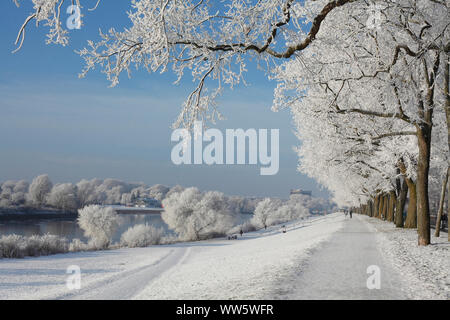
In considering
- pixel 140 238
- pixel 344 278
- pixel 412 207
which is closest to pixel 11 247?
pixel 140 238

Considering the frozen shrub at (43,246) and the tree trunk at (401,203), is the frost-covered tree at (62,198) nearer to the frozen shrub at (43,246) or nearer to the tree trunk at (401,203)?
the frozen shrub at (43,246)

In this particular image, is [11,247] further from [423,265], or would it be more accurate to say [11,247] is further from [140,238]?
[423,265]

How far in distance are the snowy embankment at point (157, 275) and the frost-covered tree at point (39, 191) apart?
60855 millimetres

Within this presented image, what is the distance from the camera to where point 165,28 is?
290 inches

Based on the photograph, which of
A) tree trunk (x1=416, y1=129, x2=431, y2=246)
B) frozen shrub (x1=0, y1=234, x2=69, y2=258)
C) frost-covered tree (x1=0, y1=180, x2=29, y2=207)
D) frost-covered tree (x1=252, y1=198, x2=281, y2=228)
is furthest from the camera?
frost-covered tree (x1=252, y1=198, x2=281, y2=228)

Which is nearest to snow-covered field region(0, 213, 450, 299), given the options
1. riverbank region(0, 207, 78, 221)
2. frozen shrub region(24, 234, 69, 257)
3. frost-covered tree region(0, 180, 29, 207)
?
frozen shrub region(24, 234, 69, 257)

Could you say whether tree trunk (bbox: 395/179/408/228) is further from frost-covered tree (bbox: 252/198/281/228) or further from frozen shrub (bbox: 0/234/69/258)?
frost-covered tree (bbox: 252/198/281/228)

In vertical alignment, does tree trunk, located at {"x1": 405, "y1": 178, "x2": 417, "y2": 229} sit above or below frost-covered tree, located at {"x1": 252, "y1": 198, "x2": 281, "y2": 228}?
above

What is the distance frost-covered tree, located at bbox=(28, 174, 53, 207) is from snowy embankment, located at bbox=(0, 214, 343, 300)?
60855 mm

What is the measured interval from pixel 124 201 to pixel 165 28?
149 m

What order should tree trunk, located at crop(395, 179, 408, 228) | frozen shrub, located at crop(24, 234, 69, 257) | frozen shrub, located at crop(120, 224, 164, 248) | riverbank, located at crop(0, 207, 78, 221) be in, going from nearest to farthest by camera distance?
1. tree trunk, located at crop(395, 179, 408, 228)
2. frozen shrub, located at crop(24, 234, 69, 257)
3. frozen shrub, located at crop(120, 224, 164, 248)
4. riverbank, located at crop(0, 207, 78, 221)

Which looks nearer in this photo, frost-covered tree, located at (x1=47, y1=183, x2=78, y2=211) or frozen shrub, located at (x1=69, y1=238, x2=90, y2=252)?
frozen shrub, located at (x1=69, y1=238, x2=90, y2=252)

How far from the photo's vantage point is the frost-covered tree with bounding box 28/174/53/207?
9156 cm
